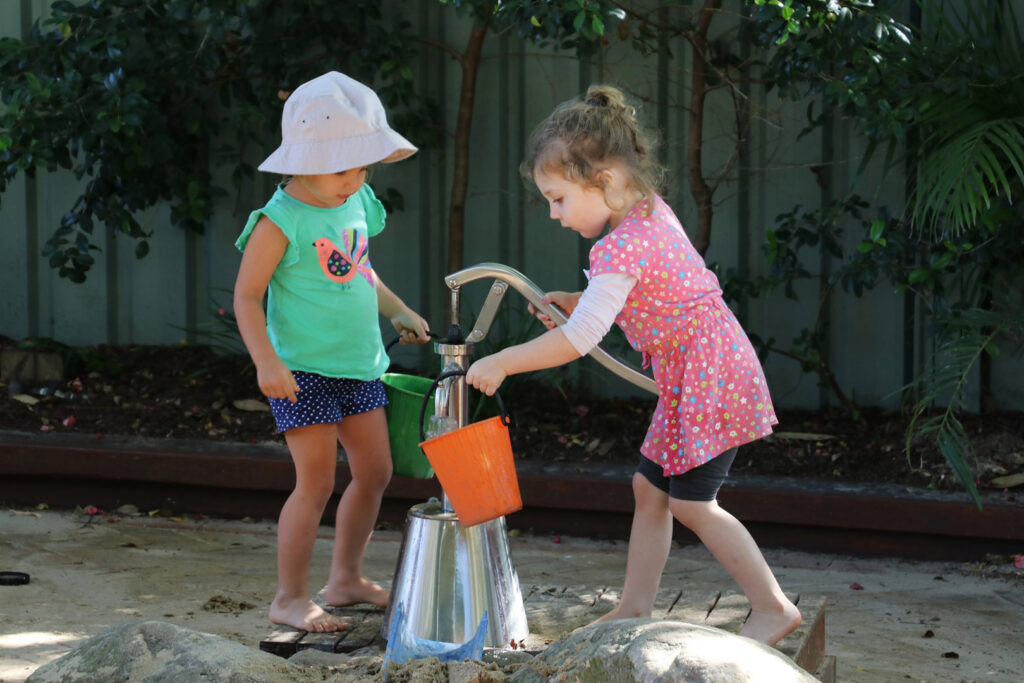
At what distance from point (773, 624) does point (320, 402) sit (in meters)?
1.24

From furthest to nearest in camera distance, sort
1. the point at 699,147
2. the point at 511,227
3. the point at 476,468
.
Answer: the point at 511,227 → the point at 699,147 → the point at 476,468

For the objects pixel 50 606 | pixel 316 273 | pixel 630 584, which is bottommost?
pixel 50 606

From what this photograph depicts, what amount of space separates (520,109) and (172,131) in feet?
5.22

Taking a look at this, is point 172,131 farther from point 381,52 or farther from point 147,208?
point 381,52

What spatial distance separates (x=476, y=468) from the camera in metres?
2.56


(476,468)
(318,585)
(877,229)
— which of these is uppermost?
(877,229)

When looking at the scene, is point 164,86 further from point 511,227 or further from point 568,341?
point 568,341

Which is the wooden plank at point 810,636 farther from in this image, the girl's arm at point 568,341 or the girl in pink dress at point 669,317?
the girl's arm at point 568,341

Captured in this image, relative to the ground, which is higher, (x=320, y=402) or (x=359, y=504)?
(x=320, y=402)

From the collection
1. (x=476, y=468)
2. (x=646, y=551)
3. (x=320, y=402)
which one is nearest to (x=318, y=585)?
(x=320, y=402)

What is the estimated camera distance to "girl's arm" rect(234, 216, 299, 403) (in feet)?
9.73

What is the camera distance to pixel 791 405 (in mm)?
5285

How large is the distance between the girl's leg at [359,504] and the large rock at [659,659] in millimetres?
1094

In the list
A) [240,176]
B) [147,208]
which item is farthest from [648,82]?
[147,208]
